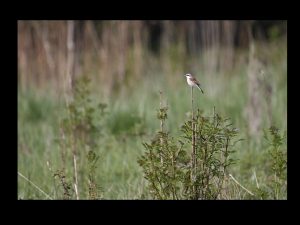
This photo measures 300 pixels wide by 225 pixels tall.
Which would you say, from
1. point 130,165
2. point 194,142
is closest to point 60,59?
point 130,165

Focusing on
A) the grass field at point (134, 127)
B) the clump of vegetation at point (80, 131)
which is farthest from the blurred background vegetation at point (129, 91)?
the clump of vegetation at point (80, 131)

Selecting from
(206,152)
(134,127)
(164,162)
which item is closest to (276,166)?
(206,152)

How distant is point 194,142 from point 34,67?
6.08 meters

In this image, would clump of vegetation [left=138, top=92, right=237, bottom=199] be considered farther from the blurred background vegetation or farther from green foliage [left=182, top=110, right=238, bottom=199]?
the blurred background vegetation

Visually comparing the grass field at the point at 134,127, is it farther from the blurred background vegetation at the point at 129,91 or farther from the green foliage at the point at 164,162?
the green foliage at the point at 164,162

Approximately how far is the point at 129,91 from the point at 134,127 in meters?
2.43

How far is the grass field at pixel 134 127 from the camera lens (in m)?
5.23

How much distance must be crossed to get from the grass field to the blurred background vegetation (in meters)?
0.01

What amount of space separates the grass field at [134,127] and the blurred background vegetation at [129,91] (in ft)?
0.04

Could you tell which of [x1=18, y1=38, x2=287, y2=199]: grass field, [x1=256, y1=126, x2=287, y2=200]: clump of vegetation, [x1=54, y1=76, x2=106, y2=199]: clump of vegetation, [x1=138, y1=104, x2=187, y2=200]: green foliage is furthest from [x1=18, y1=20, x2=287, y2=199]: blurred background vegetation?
[x1=138, y1=104, x2=187, y2=200]: green foliage

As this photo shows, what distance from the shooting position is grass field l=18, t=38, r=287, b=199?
5234 mm

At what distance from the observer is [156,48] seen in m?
14.2

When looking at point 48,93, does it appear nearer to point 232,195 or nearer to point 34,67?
point 34,67
